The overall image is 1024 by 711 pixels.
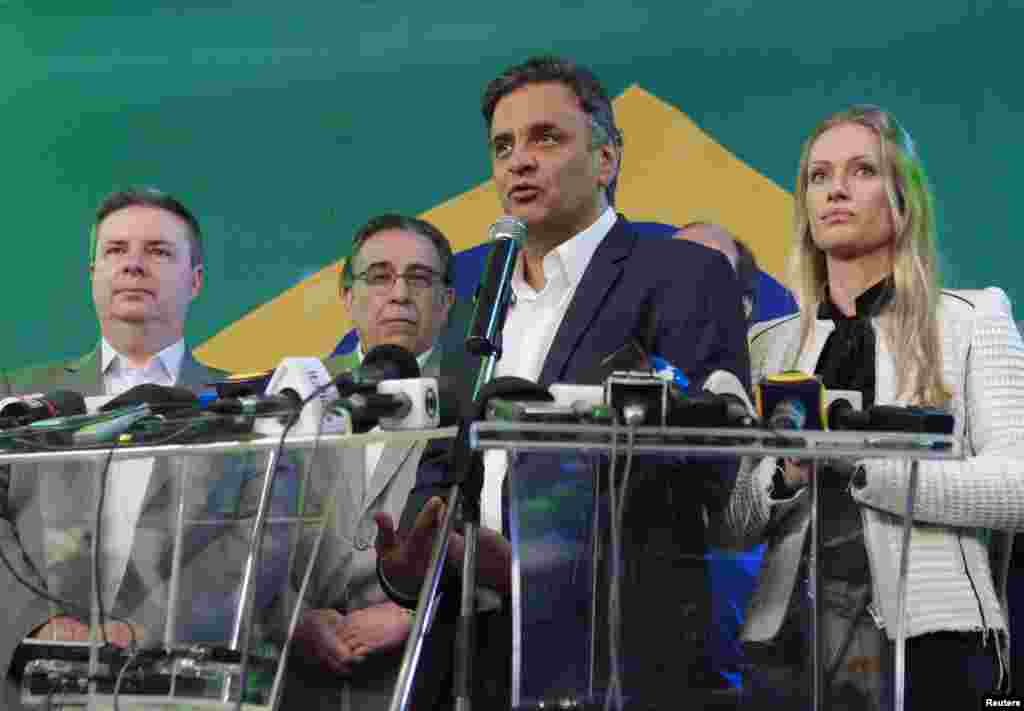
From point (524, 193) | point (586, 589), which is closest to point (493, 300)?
point (586, 589)

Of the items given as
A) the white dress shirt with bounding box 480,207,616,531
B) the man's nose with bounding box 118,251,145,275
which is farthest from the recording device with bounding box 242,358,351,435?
the man's nose with bounding box 118,251,145,275

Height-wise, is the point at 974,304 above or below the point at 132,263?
below

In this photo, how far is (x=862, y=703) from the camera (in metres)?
1.97

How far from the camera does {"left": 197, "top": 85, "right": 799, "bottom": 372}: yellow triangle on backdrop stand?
3643mm

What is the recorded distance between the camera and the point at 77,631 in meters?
2.27

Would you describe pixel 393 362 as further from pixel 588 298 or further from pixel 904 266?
pixel 904 266

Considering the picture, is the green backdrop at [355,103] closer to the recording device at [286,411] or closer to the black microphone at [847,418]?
the black microphone at [847,418]

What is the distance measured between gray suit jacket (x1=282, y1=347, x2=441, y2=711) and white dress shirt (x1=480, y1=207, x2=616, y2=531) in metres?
0.43

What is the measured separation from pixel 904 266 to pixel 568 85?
2.84ft

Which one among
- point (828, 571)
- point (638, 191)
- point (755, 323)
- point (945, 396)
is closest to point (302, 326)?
point (638, 191)

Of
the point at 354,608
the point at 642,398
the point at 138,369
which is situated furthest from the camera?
the point at 138,369

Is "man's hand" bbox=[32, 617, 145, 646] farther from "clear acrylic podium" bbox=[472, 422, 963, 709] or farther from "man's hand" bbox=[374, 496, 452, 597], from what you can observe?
"clear acrylic podium" bbox=[472, 422, 963, 709]

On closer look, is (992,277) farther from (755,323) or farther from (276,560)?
(276,560)

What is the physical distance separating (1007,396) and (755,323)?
2.78 ft
